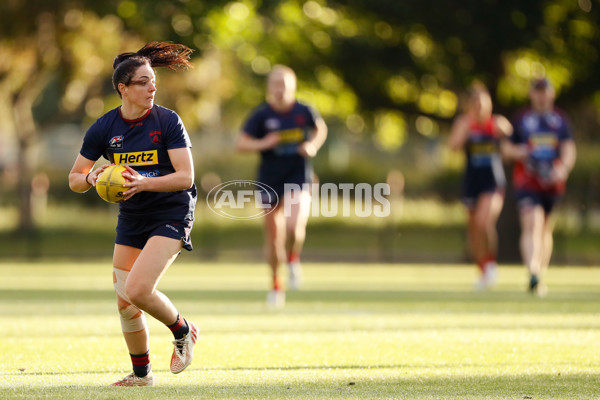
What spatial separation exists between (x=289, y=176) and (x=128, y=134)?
19.2 feet

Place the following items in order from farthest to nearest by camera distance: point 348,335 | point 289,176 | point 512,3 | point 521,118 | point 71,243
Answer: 1. point 71,243
2. point 512,3
3. point 521,118
4. point 289,176
5. point 348,335

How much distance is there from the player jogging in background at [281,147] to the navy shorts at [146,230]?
5502 mm

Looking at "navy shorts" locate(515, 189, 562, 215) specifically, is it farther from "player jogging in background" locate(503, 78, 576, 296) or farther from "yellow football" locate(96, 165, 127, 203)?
"yellow football" locate(96, 165, 127, 203)

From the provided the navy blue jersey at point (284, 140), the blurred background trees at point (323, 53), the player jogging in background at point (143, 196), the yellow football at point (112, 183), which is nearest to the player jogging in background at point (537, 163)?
the navy blue jersey at point (284, 140)

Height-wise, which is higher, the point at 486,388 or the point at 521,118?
the point at 521,118

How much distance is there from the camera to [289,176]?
1216 cm

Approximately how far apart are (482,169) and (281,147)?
3.22 metres

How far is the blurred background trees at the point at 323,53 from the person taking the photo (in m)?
20.5

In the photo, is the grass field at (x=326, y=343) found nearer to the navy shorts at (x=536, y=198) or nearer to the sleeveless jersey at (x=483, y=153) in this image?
the navy shorts at (x=536, y=198)

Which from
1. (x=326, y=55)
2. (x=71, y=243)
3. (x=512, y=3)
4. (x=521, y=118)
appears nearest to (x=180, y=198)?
(x=521, y=118)

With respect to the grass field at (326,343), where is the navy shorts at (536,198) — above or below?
above

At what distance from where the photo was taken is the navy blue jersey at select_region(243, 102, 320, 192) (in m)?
12.2

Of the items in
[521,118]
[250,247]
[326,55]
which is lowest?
[250,247]

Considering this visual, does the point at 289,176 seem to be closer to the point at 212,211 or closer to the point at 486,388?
the point at 486,388
